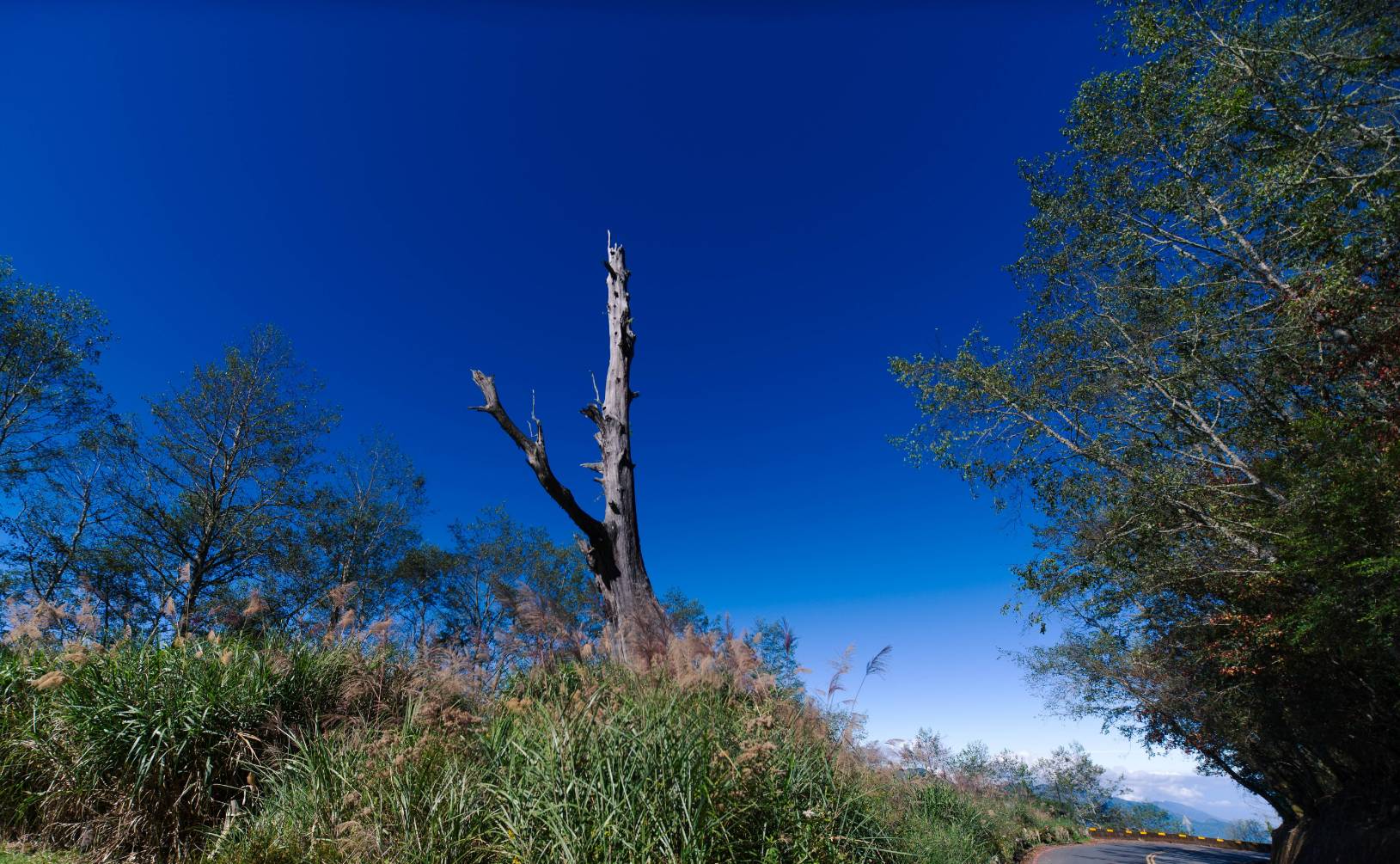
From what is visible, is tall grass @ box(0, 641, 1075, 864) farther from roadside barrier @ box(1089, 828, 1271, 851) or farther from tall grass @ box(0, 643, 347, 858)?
roadside barrier @ box(1089, 828, 1271, 851)

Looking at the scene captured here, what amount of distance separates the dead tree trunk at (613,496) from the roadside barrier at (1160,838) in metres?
33.7

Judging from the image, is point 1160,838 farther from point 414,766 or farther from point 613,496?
point 414,766

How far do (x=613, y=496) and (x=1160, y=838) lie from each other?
141 feet

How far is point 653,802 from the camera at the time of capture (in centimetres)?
279

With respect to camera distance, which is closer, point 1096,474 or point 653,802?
point 653,802

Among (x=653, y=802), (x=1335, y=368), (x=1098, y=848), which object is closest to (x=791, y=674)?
(x=653, y=802)

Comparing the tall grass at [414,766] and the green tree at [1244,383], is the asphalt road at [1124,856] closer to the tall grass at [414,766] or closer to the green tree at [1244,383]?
the green tree at [1244,383]

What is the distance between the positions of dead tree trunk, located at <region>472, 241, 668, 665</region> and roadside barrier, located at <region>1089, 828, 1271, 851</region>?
3366 cm

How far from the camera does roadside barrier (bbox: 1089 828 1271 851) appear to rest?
2822 cm

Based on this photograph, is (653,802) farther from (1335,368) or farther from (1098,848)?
(1098,848)

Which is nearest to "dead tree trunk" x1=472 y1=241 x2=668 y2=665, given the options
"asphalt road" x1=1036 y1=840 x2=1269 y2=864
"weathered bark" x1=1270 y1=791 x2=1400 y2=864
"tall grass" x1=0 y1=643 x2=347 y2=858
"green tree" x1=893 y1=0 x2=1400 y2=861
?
"tall grass" x1=0 y1=643 x2=347 y2=858

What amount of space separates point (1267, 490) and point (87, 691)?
13877mm

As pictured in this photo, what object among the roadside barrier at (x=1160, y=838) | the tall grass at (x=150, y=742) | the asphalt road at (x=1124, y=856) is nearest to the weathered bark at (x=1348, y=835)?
the asphalt road at (x=1124, y=856)

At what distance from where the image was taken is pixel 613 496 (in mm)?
7523
